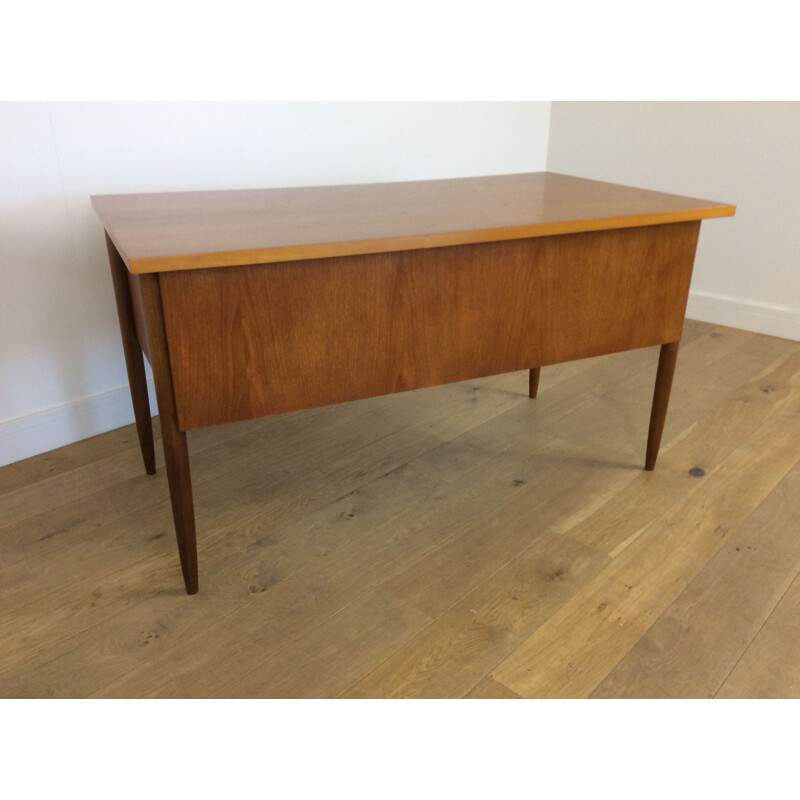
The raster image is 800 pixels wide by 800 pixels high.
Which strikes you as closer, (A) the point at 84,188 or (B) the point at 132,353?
(B) the point at 132,353

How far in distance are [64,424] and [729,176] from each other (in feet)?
8.27

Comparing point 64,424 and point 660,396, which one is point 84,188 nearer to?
point 64,424

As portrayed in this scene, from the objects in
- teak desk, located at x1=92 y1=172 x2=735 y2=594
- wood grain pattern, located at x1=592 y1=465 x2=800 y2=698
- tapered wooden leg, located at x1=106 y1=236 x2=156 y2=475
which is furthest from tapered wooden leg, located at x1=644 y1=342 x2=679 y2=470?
tapered wooden leg, located at x1=106 y1=236 x2=156 y2=475

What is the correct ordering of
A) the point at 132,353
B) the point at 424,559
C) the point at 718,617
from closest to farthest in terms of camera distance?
the point at 718,617
the point at 424,559
the point at 132,353

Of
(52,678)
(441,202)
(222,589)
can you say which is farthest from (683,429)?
(52,678)

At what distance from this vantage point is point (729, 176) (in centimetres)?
279

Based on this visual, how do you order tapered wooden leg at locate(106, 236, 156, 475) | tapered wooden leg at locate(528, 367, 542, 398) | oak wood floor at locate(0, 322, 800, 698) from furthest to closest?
tapered wooden leg at locate(528, 367, 542, 398) < tapered wooden leg at locate(106, 236, 156, 475) < oak wood floor at locate(0, 322, 800, 698)

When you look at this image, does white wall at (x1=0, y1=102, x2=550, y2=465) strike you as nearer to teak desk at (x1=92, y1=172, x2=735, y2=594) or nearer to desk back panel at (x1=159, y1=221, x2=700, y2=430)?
teak desk at (x1=92, y1=172, x2=735, y2=594)

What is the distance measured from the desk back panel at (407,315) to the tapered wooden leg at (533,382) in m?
0.59

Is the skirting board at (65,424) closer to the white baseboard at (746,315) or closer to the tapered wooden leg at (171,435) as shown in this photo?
the tapered wooden leg at (171,435)

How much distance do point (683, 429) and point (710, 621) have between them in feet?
2.66

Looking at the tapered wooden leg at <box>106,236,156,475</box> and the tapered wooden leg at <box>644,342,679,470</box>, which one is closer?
the tapered wooden leg at <box>106,236,156,475</box>

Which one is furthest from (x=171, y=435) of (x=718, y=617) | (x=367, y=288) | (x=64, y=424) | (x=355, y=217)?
(x=718, y=617)

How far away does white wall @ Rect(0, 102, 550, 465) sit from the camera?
5.66 feet
